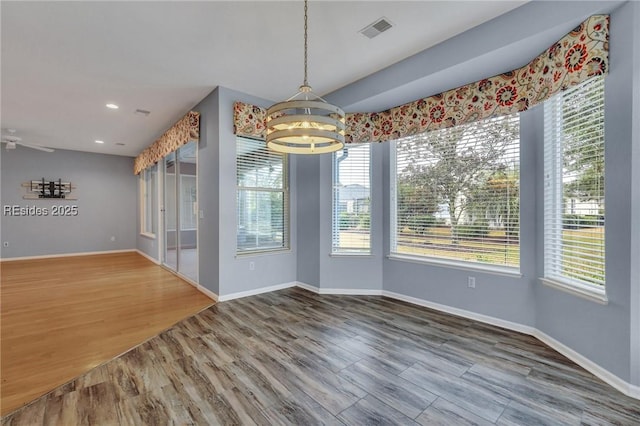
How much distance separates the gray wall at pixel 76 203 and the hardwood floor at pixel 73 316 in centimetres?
129

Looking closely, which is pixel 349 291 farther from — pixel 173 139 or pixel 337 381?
pixel 173 139

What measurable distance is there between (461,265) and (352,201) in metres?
1.66

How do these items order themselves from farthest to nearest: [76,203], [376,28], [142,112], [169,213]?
[76,203] < [169,213] < [142,112] < [376,28]

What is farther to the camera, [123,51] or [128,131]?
[128,131]

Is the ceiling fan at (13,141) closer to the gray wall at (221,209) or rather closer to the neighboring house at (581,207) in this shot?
the gray wall at (221,209)

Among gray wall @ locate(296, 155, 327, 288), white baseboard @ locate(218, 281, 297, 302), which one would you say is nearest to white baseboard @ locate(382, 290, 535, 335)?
gray wall @ locate(296, 155, 327, 288)

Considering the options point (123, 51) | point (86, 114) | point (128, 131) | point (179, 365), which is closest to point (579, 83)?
point (179, 365)

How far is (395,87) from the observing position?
3332 millimetres

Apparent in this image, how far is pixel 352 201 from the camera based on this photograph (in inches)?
167

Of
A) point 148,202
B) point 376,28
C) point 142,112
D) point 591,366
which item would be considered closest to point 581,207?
point 591,366

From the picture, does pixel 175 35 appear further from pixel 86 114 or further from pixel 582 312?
pixel 582 312

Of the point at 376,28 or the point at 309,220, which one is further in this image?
the point at 309,220

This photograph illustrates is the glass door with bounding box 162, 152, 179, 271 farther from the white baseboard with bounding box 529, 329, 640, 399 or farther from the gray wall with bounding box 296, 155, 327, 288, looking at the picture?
the white baseboard with bounding box 529, 329, 640, 399

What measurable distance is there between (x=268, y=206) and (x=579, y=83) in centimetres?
374
